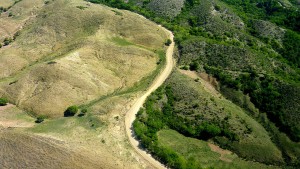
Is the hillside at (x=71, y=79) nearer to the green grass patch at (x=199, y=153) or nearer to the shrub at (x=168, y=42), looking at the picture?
the shrub at (x=168, y=42)

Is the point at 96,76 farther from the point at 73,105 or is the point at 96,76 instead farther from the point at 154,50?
the point at 154,50

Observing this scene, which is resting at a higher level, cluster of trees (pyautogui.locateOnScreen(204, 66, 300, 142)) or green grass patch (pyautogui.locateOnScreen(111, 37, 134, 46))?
cluster of trees (pyautogui.locateOnScreen(204, 66, 300, 142))

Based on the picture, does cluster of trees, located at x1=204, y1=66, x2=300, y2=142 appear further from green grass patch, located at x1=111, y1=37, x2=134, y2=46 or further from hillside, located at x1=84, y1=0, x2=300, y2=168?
green grass patch, located at x1=111, y1=37, x2=134, y2=46

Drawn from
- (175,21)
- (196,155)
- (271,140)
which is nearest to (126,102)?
(196,155)

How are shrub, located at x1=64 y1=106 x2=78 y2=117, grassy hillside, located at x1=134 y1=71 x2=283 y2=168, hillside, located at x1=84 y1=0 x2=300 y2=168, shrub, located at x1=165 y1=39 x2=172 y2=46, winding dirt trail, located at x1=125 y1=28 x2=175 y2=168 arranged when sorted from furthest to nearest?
shrub, located at x1=165 y1=39 x2=172 y2=46 < shrub, located at x1=64 y1=106 x2=78 y2=117 < hillside, located at x1=84 y1=0 x2=300 y2=168 < grassy hillside, located at x1=134 y1=71 x2=283 y2=168 < winding dirt trail, located at x1=125 y1=28 x2=175 y2=168

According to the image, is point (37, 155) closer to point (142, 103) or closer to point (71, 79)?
point (142, 103)

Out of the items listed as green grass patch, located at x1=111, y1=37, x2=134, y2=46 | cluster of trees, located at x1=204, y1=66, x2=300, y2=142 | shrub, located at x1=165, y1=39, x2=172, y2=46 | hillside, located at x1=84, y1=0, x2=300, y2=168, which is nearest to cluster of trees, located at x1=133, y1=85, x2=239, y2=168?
hillside, located at x1=84, y1=0, x2=300, y2=168
